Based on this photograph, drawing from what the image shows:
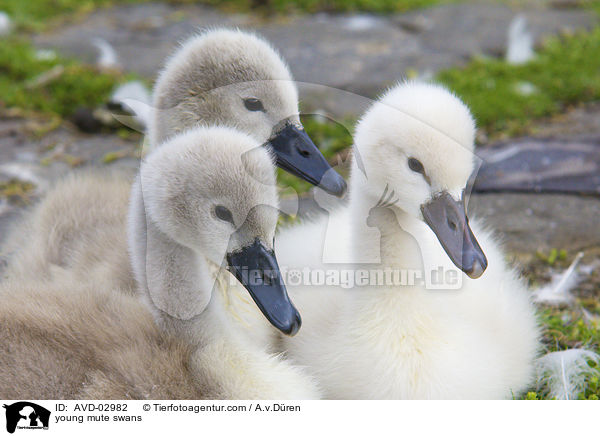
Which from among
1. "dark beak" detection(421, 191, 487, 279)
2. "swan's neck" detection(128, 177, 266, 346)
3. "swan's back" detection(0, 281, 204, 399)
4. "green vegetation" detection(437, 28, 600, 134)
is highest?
"dark beak" detection(421, 191, 487, 279)

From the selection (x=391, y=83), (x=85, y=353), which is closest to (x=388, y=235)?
(x=85, y=353)

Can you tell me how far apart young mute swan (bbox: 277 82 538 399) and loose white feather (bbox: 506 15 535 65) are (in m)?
2.88

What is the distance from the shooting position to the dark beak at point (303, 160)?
2.22 meters

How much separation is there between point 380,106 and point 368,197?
258 mm

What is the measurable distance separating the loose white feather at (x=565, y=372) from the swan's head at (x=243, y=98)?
0.87 m

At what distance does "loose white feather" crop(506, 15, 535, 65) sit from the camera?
4.82 meters

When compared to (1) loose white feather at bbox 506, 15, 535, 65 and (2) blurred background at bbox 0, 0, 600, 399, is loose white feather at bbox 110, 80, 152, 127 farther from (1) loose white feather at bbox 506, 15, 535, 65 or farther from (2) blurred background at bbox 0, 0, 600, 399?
→ (1) loose white feather at bbox 506, 15, 535, 65

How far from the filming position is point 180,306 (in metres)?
1.97

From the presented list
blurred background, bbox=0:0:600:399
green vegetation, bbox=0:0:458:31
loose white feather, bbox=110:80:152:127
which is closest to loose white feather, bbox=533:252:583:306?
blurred background, bbox=0:0:600:399

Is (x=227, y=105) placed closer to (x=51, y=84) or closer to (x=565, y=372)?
(x=565, y=372)
